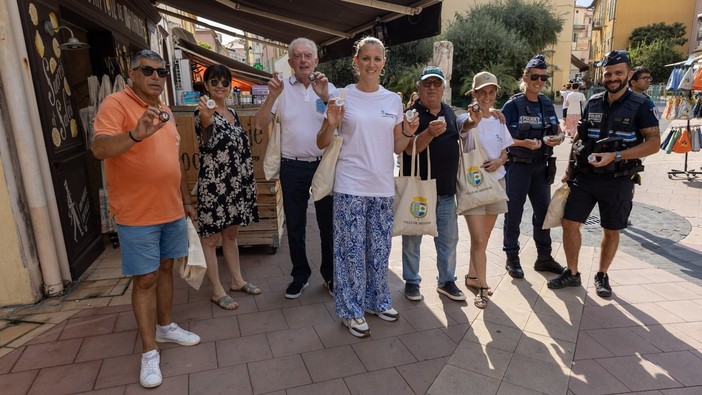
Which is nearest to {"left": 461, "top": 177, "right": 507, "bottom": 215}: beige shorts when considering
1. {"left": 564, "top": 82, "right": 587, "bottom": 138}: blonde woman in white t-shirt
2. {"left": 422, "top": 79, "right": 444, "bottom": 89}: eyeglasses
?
{"left": 422, "top": 79, "right": 444, "bottom": 89}: eyeglasses

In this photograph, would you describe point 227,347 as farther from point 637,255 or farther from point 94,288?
point 637,255

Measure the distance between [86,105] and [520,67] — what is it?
26200 millimetres

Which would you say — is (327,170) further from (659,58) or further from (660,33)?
→ (660,33)

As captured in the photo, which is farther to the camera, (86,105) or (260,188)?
(86,105)

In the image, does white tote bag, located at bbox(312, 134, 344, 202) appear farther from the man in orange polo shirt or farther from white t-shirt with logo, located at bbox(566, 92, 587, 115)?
white t-shirt with logo, located at bbox(566, 92, 587, 115)

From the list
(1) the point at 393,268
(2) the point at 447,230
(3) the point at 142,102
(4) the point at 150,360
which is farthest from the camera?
(1) the point at 393,268

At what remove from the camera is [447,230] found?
331cm

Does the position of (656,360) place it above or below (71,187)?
below

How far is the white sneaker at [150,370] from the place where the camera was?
2.35 metres

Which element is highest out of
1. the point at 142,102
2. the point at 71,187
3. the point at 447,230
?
the point at 142,102

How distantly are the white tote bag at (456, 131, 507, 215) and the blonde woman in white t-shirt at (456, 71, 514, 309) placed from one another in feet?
0.19

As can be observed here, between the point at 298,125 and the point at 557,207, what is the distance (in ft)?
7.76

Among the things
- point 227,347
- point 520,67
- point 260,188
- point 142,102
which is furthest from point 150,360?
point 520,67

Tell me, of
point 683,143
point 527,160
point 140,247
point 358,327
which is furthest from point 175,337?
point 683,143
